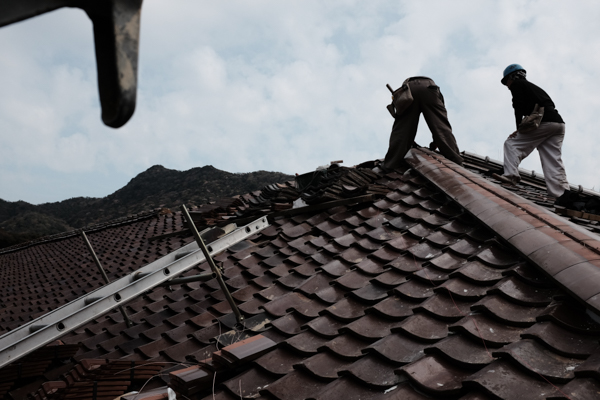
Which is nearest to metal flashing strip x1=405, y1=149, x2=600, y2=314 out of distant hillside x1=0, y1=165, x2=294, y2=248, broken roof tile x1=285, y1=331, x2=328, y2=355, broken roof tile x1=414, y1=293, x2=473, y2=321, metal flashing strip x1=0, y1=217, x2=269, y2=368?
broken roof tile x1=414, y1=293, x2=473, y2=321

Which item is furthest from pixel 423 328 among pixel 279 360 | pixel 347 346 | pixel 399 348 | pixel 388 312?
pixel 279 360

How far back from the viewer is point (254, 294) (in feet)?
13.9

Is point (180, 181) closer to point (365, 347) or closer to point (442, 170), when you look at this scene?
point (442, 170)

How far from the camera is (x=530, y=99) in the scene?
6953 millimetres

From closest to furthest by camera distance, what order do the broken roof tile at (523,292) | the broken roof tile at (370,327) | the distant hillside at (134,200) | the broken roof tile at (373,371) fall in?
the broken roof tile at (373,371)
the broken roof tile at (523,292)
the broken roof tile at (370,327)
the distant hillside at (134,200)

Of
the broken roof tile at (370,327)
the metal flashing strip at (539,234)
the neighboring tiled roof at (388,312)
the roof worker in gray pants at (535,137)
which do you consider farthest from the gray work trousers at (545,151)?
the broken roof tile at (370,327)

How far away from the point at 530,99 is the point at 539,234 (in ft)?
14.6

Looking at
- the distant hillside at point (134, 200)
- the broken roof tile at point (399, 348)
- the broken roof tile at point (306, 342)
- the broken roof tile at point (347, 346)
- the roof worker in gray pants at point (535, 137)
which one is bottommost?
the broken roof tile at point (399, 348)

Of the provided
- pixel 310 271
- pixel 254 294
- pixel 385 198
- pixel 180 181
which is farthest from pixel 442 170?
pixel 180 181

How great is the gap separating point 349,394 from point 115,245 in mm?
8636

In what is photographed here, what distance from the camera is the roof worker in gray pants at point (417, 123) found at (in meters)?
6.57

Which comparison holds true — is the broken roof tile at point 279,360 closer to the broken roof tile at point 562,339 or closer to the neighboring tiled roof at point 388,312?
the neighboring tiled roof at point 388,312

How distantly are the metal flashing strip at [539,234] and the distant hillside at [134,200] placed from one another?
60.9 ft

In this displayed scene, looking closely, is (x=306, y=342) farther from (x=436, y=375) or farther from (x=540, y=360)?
(x=540, y=360)
